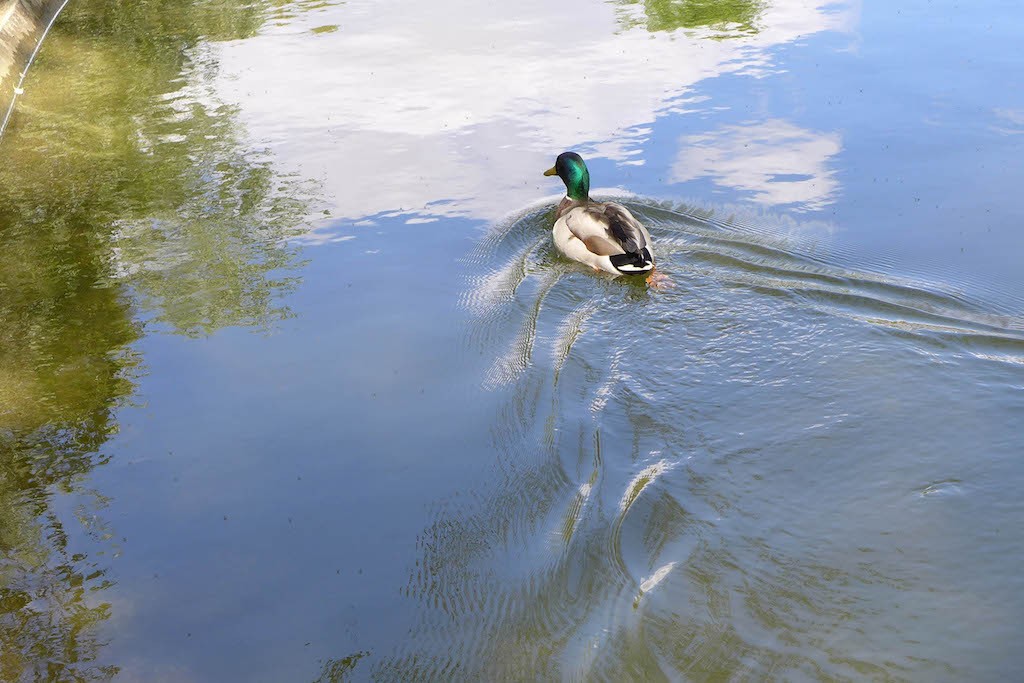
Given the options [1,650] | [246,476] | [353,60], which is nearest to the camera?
[1,650]

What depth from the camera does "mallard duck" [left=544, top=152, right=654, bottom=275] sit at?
297 inches

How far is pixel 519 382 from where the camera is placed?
6246 mm

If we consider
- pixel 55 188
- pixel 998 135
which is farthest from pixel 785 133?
pixel 55 188

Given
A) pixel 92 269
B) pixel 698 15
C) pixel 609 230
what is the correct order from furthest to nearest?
pixel 698 15 < pixel 92 269 < pixel 609 230

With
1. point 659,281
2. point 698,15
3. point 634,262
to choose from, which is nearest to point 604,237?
point 634,262

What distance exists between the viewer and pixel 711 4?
14859 millimetres

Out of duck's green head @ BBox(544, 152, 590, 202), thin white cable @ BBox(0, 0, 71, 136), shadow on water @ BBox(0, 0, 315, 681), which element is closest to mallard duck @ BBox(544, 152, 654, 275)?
duck's green head @ BBox(544, 152, 590, 202)

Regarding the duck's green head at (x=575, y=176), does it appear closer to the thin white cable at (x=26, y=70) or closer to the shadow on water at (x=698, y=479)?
the shadow on water at (x=698, y=479)

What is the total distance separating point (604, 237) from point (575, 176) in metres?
1.34

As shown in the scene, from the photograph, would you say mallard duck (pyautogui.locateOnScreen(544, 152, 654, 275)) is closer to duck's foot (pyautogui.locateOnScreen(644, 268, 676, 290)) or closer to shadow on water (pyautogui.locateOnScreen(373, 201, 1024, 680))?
duck's foot (pyautogui.locateOnScreen(644, 268, 676, 290))

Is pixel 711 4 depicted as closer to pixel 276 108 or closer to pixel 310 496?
pixel 276 108

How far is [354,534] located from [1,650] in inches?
66.9

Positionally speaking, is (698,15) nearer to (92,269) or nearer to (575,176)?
(575,176)

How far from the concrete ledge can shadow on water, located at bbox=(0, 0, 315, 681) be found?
0.24 meters
